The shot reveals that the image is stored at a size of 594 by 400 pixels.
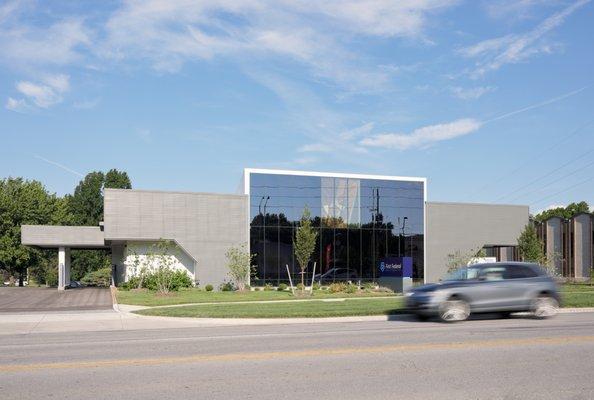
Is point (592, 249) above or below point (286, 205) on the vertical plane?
below

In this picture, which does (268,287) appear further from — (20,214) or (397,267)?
(20,214)

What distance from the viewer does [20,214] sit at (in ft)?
232

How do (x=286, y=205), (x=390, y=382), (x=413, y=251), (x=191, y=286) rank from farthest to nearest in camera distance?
(x=413, y=251) < (x=286, y=205) < (x=191, y=286) < (x=390, y=382)

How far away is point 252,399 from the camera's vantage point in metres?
7.61

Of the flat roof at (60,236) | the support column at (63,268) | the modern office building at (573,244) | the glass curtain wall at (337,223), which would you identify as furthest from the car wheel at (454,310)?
the support column at (63,268)

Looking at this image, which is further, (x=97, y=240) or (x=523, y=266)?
(x=97, y=240)

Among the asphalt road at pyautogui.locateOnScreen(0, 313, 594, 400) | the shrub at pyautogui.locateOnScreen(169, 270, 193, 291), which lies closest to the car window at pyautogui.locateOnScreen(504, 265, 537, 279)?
the asphalt road at pyautogui.locateOnScreen(0, 313, 594, 400)

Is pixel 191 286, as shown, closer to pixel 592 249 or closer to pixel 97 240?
pixel 97 240

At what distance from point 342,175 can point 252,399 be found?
129ft

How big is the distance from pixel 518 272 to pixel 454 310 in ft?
7.64

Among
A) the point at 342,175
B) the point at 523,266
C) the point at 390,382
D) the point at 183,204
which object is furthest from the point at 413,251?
the point at 390,382

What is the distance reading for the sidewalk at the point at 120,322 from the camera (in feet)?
60.6

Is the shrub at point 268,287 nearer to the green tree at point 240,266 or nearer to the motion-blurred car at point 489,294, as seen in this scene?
the green tree at point 240,266

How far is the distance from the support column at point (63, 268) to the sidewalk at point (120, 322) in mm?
26581
